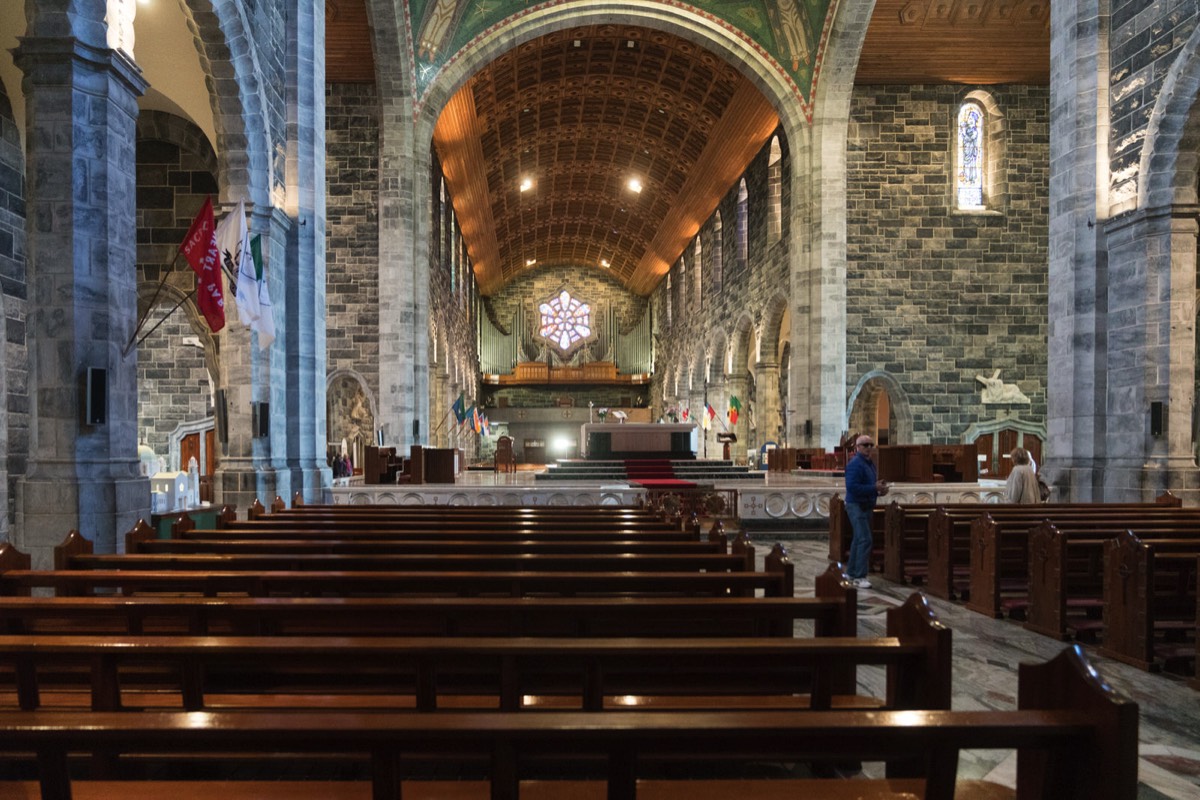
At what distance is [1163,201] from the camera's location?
737cm

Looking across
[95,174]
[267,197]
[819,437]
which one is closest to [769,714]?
[95,174]

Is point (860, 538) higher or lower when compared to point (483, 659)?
lower

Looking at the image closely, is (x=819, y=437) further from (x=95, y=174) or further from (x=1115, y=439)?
(x=95, y=174)

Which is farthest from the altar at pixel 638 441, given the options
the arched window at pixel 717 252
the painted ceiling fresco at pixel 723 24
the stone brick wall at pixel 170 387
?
the arched window at pixel 717 252

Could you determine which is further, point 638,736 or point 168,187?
point 168,187

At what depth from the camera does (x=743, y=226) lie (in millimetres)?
19266

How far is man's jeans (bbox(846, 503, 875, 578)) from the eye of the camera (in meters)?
5.84

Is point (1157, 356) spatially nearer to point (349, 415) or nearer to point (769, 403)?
point (769, 403)

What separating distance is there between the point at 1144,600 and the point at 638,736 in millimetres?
3911

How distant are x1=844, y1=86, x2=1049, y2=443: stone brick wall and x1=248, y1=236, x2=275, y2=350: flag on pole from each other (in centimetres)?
1153

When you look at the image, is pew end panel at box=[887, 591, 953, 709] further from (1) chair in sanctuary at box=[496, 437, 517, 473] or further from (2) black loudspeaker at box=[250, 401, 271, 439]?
(1) chair in sanctuary at box=[496, 437, 517, 473]

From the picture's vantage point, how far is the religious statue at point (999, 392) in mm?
14602

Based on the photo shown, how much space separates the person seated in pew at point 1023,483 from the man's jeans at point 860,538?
203 centimetres

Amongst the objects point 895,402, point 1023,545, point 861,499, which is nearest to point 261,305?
point 861,499
